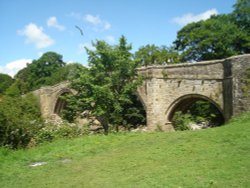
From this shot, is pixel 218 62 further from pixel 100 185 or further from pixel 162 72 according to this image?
→ pixel 100 185

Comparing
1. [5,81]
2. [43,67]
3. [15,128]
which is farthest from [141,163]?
[5,81]

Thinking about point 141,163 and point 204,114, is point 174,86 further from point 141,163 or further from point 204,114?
point 141,163

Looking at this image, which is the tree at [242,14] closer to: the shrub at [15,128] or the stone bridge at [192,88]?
the stone bridge at [192,88]

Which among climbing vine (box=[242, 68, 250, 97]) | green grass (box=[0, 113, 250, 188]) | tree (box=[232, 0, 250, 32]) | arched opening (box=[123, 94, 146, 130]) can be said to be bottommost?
green grass (box=[0, 113, 250, 188])

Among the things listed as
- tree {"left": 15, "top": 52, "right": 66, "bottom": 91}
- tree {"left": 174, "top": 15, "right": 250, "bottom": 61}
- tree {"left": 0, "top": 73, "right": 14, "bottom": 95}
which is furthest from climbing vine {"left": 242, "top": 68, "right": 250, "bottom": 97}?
tree {"left": 0, "top": 73, "right": 14, "bottom": 95}

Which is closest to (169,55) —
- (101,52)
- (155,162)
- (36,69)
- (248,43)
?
(248,43)

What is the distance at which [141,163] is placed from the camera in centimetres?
729

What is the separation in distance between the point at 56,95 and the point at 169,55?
37.3 feet

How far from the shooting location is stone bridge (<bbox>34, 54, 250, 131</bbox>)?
13.4 meters

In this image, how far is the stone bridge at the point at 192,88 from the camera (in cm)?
1335

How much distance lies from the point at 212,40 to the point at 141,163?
2357 centimetres

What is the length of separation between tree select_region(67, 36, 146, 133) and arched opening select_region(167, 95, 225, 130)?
2.93 metres

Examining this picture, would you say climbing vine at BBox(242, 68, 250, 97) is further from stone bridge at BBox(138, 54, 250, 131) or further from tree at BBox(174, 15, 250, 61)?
tree at BBox(174, 15, 250, 61)

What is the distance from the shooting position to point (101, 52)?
16.1m
